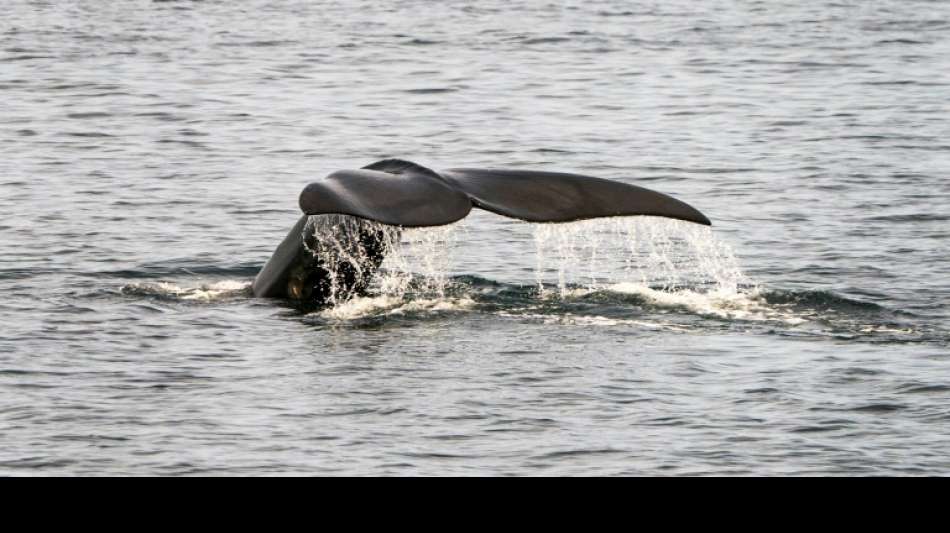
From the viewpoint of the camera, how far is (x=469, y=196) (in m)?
9.07

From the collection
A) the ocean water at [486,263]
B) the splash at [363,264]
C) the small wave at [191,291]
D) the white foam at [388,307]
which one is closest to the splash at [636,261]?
the ocean water at [486,263]

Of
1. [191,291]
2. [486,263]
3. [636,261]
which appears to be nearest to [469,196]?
[191,291]

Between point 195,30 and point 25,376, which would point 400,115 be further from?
point 25,376

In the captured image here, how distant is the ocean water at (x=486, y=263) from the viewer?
27.4ft

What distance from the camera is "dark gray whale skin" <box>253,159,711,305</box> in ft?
28.0

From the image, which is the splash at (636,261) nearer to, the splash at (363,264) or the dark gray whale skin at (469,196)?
the splash at (363,264)

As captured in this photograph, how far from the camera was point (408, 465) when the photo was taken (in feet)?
25.6

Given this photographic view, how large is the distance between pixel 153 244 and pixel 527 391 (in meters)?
6.04

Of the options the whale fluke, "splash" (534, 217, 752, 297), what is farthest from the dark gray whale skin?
"splash" (534, 217, 752, 297)

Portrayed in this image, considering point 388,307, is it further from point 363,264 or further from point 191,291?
point 191,291

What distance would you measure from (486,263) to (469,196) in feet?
14.5

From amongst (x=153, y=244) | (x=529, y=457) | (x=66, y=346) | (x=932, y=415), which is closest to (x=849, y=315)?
(x=932, y=415)

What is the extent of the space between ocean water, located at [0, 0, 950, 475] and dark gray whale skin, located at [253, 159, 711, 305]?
22.9 inches

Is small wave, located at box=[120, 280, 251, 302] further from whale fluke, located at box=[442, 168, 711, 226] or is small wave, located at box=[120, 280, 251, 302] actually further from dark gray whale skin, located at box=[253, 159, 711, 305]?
whale fluke, located at box=[442, 168, 711, 226]
